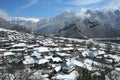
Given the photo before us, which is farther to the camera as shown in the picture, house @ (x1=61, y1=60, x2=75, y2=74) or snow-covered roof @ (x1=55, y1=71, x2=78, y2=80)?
house @ (x1=61, y1=60, x2=75, y2=74)

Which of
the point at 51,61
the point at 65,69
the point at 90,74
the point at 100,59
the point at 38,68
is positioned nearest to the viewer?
the point at 90,74

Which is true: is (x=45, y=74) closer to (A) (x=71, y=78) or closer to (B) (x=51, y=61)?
(A) (x=71, y=78)

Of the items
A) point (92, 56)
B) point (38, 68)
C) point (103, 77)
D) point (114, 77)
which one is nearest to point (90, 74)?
point (103, 77)

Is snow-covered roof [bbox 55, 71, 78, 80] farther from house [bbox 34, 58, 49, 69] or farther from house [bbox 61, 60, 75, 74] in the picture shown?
house [bbox 34, 58, 49, 69]

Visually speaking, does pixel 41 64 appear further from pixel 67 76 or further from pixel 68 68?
pixel 67 76

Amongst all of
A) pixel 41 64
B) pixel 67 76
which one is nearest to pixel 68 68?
pixel 67 76

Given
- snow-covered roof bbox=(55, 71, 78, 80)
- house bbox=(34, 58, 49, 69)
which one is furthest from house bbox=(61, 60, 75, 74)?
house bbox=(34, 58, 49, 69)

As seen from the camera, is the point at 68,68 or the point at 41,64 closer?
the point at 68,68

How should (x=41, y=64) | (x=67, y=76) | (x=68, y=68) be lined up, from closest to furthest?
(x=67, y=76), (x=68, y=68), (x=41, y=64)

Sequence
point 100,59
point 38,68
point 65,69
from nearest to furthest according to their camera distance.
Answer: point 65,69, point 38,68, point 100,59

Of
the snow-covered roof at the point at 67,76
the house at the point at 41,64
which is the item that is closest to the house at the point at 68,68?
the snow-covered roof at the point at 67,76

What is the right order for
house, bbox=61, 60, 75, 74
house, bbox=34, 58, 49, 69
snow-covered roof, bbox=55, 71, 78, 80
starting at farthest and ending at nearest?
house, bbox=34, 58, 49, 69 → house, bbox=61, 60, 75, 74 → snow-covered roof, bbox=55, 71, 78, 80
